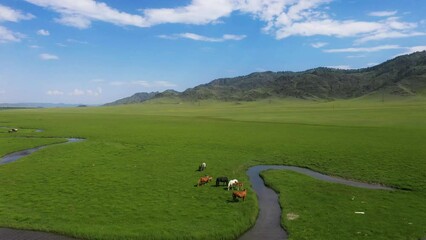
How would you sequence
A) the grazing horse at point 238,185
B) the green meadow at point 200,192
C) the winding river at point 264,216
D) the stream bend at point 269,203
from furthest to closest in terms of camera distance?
the grazing horse at point 238,185, the green meadow at point 200,192, the stream bend at point 269,203, the winding river at point 264,216

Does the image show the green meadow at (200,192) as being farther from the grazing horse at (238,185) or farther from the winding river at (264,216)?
the grazing horse at (238,185)

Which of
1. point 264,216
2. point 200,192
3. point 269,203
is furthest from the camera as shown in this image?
point 200,192

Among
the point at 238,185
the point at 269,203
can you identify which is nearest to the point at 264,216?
the point at 269,203

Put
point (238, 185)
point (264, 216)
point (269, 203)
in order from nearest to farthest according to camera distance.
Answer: point (264, 216) → point (269, 203) → point (238, 185)

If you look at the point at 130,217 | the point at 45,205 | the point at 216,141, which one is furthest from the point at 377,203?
the point at 216,141

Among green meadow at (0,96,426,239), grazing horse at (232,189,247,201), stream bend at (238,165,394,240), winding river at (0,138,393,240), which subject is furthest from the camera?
grazing horse at (232,189,247,201)

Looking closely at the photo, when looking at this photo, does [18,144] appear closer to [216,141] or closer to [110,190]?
[216,141]

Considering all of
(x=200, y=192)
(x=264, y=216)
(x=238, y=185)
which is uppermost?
(x=238, y=185)

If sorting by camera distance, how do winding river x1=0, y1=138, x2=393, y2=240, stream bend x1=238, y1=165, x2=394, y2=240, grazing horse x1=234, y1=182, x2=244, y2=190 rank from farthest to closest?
grazing horse x1=234, y1=182, x2=244, y2=190 → stream bend x1=238, y1=165, x2=394, y2=240 → winding river x1=0, y1=138, x2=393, y2=240

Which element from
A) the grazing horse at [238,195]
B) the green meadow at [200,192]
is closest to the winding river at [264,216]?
the green meadow at [200,192]

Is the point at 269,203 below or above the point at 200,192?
below

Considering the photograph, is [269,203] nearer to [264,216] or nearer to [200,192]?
[264,216]


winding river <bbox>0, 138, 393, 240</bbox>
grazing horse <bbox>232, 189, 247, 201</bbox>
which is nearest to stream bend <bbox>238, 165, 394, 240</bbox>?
winding river <bbox>0, 138, 393, 240</bbox>

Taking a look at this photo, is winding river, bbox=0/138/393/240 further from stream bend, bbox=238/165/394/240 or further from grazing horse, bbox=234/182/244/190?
grazing horse, bbox=234/182/244/190
